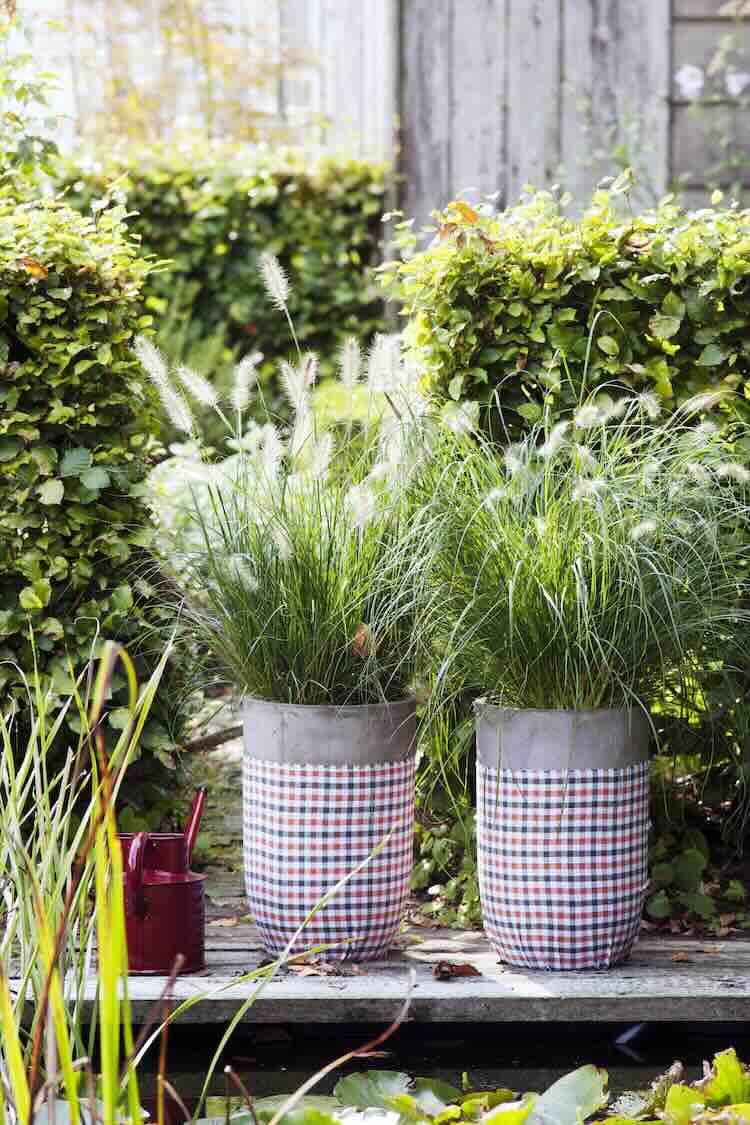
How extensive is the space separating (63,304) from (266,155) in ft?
11.3

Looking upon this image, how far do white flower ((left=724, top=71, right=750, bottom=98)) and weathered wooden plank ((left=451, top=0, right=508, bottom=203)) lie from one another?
0.87 m

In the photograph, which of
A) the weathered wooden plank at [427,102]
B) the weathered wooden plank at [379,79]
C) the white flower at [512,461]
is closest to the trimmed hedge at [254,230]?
the weathered wooden plank at [379,79]

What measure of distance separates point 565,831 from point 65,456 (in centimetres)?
130

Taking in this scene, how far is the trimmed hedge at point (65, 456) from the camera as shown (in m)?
2.94

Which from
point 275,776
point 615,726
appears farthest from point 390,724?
point 615,726

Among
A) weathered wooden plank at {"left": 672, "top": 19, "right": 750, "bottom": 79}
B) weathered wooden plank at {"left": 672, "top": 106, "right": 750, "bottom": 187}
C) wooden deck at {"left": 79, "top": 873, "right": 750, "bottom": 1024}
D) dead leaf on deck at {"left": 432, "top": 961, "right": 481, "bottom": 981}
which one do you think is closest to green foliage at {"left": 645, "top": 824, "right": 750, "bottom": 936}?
wooden deck at {"left": 79, "top": 873, "right": 750, "bottom": 1024}

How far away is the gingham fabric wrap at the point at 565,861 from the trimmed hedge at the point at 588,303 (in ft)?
2.74

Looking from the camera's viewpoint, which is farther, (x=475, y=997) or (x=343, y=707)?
(x=343, y=707)

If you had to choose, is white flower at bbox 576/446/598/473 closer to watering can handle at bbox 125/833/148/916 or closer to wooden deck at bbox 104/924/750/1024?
wooden deck at bbox 104/924/750/1024

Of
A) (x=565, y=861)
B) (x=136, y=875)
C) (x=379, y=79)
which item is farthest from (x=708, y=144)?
(x=136, y=875)

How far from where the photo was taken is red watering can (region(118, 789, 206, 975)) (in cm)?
257

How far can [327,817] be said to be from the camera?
263 centimetres

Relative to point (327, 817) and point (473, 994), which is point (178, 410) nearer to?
point (327, 817)

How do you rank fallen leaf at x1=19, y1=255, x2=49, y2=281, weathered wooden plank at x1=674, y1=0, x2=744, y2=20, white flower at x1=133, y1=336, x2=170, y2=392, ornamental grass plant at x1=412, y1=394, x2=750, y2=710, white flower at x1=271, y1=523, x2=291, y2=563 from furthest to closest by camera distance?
weathered wooden plank at x1=674, y1=0, x2=744, y2=20
fallen leaf at x1=19, y1=255, x2=49, y2=281
white flower at x1=133, y1=336, x2=170, y2=392
white flower at x1=271, y1=523, x2=291, y2=563
ornamental grass plant at x1=412, y1=394, x2=750, y2=710
